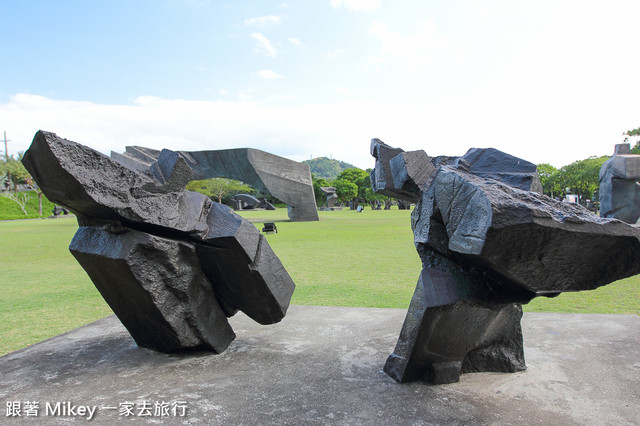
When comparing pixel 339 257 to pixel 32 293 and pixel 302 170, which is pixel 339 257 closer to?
pixel 32 293

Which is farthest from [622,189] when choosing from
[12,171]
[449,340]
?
[12,171]

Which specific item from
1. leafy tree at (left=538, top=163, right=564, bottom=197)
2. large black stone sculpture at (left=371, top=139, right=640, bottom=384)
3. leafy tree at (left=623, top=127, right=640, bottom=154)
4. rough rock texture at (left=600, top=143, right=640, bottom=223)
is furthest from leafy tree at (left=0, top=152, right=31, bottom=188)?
leafy tree at (left=538, top=163, right=564, bottom=197)

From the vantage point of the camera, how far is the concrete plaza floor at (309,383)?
2.41 m

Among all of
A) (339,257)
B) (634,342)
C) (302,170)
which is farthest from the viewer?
(302,170)

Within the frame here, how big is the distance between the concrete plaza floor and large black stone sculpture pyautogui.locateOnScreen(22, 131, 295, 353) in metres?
0.33

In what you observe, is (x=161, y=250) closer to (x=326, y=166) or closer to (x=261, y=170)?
(x=261, y=170)

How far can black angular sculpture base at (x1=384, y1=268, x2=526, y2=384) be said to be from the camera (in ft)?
9.03

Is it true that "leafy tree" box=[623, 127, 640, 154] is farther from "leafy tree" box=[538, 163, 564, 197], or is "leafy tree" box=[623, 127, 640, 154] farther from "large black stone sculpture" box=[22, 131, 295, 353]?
"large black stone sculpture" box=[22, 131, 295, 353]

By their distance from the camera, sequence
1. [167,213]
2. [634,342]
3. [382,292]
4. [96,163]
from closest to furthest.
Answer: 1. [96,163]
2. [167,213]
3. [634,342]
4. [382,292]

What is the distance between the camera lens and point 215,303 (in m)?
3.59

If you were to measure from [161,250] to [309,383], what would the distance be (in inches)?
54.4

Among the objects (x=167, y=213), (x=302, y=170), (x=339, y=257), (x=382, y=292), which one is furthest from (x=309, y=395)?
(x=302, y=170)

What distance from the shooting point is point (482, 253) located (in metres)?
1.99

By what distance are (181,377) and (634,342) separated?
142 inches
